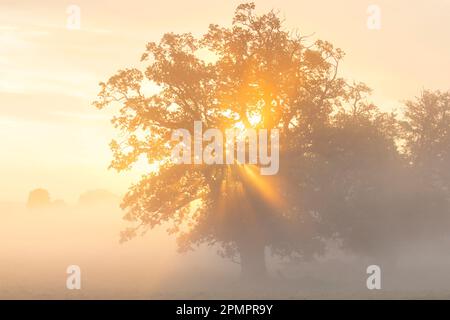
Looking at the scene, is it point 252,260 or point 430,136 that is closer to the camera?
point 252,260

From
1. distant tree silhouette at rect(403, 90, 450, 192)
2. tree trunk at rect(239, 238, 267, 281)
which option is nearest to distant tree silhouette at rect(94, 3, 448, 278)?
tree trunk at rect(239, 238, 267, 281)

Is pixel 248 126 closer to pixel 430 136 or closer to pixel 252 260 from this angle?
pixel 252 260

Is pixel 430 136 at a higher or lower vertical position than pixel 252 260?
higher

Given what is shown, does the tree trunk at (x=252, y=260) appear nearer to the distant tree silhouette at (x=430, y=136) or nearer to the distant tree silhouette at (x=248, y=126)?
the distant tree silhouette at (x=248, y=126)

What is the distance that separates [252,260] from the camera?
43969 mm

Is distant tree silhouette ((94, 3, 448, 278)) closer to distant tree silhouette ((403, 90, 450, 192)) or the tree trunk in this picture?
the tree trunk

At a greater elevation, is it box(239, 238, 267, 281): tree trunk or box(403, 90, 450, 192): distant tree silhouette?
box(403, 90, 450, 192): distant tree silhouette

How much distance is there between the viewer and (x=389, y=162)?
47594mm

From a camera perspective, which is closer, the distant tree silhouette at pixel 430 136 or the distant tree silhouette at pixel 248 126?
the distant tree silhouette at pixel 248 126

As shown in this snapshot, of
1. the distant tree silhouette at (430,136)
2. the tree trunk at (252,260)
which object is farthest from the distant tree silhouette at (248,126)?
the distant tree silhouette at (430,136)

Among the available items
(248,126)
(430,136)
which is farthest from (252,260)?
(430,136)

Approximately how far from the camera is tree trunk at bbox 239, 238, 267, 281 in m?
43.4

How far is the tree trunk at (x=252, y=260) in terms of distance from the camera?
142ft
